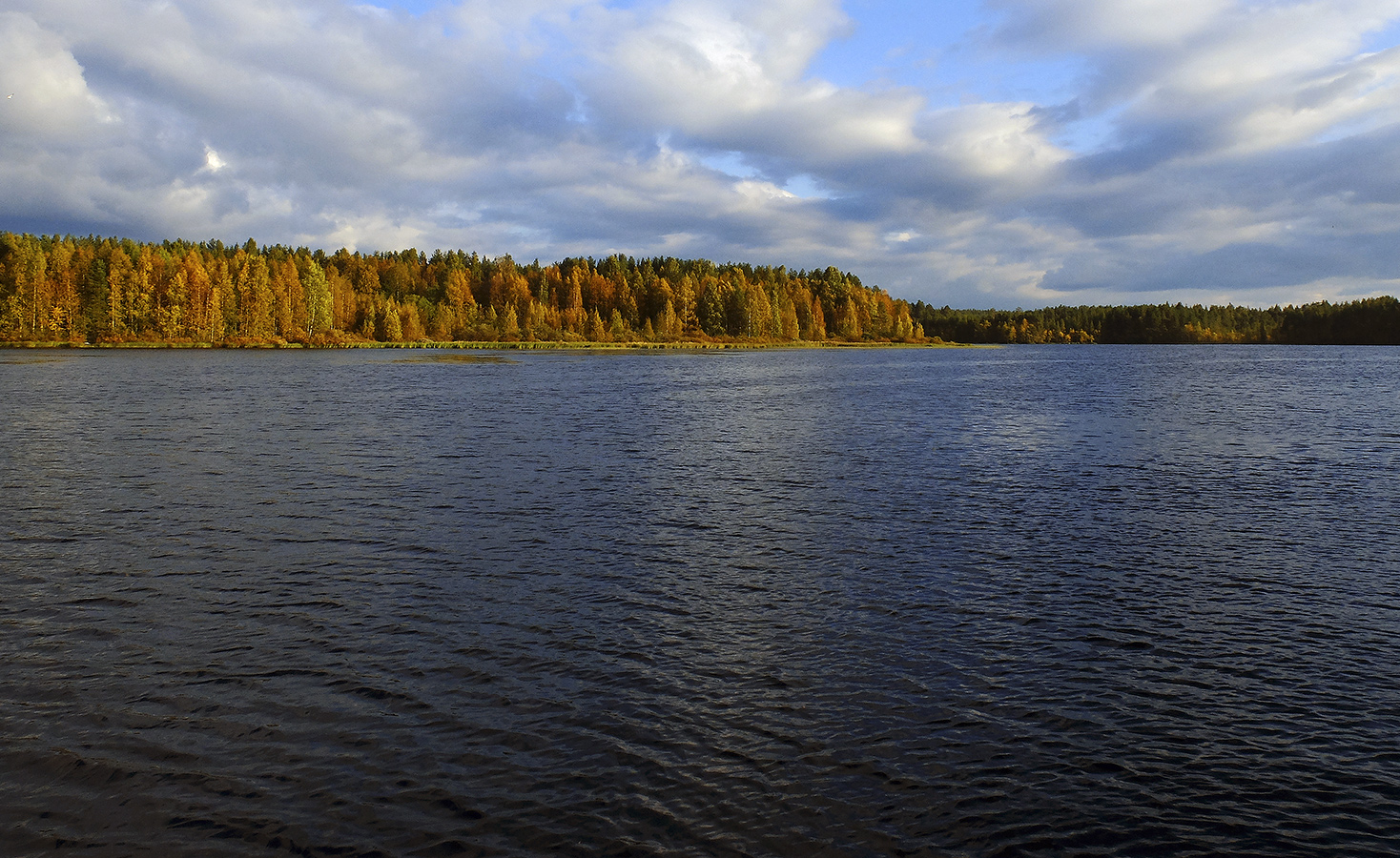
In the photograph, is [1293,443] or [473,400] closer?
[1293,443]

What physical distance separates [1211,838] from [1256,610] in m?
9.59

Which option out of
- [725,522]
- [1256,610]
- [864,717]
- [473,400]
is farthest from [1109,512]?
[473,400]

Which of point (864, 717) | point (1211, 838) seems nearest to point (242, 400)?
point (864, 717)

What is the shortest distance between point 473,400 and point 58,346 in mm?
159327

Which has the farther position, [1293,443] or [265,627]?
[1293,443]

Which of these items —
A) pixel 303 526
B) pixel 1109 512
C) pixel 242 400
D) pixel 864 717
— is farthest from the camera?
pixel 242 400

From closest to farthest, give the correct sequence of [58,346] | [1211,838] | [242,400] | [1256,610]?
1. [1211,838]
2. [1256,610]
3. [242,400]
4. [58,346]

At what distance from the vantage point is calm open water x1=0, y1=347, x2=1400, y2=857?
10523 millimetres

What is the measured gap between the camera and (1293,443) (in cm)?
4312

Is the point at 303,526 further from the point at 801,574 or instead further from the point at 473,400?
the point at 473,400

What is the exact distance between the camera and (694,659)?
1518 cm

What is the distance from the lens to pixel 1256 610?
17875 millimetres

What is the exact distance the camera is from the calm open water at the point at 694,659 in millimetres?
10523

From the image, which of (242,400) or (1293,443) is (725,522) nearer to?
(1293,443)
